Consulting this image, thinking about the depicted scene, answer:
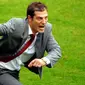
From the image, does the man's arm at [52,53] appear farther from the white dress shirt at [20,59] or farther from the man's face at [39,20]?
the man's face at [39,20]

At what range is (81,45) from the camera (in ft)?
35.3

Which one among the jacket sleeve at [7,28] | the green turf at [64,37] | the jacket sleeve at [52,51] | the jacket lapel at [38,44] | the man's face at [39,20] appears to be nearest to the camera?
the jacket sleeve at [7,28]

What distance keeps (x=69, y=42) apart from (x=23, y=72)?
2257 mm

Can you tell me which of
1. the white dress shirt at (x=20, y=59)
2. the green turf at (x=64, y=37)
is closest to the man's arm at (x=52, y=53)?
the white dress shirt at (x=20, y=59)

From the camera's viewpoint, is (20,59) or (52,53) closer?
(52,53)

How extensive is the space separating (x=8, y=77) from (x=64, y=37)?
577 cm

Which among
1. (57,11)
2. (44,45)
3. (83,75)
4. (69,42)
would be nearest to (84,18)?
(57,11)

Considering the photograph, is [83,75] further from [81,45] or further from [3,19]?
[3,19]

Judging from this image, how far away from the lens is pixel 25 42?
5613mm

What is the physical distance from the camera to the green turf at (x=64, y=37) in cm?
867

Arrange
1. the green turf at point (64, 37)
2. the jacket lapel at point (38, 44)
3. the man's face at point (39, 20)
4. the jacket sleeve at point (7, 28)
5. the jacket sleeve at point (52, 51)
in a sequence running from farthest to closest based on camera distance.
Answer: the green turf at point (64, 37) < the jacket lapel at point (38, 44) < the jacket sleeve at point (52, 51) < the man's face at point (39, 20) < the jacket sleeve at point (7, 28)

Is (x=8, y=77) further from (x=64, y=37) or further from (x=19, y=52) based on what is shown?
(x=64, y=37)

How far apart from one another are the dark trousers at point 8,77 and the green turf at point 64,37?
8.62 ft

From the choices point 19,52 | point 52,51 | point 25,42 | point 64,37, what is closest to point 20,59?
point 19,52
